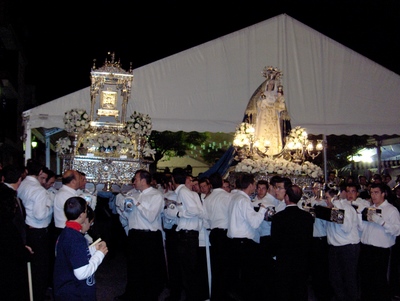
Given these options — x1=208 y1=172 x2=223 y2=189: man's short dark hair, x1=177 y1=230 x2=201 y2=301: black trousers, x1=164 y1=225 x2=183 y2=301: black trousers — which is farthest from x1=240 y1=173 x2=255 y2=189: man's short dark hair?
x1=164 y1=225 x2=183 y2=301: black trousers

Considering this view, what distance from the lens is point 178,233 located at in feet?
26.7

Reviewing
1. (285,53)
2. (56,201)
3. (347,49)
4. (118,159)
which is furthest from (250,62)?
(56,201)

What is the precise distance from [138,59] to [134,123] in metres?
8.39

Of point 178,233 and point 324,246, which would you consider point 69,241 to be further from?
point 324,246

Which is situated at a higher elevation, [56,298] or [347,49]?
[347,49]

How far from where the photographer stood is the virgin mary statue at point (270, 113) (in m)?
12.1

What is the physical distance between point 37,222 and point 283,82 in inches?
361

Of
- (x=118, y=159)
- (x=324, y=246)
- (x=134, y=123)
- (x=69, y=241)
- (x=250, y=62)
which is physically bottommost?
(x=324, y=246)

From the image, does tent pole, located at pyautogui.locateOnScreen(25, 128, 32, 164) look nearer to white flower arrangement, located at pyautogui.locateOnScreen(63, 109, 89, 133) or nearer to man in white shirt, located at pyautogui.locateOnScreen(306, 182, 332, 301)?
white flower arrangement, located at pyautogui.locateOnScreen(63, 109, 89, 133)

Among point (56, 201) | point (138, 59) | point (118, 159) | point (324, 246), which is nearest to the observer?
point (56, 201)

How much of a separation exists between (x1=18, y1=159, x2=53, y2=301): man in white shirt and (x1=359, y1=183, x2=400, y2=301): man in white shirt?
4.65 metres

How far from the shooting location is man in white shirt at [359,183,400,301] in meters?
7.42

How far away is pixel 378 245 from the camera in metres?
7.56

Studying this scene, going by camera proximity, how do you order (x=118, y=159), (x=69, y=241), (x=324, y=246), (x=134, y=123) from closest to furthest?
(x=69, y=241)
(x=324, y=246)
(x=118, y=159)
(x=134, y=123)
